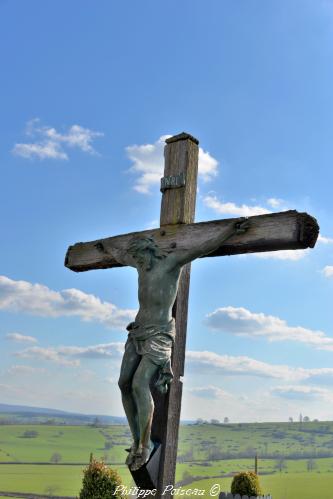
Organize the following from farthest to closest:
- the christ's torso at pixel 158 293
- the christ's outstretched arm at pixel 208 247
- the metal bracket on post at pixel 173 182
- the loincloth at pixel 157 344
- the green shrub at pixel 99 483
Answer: the green shrub at pixel 99 483
the metal bracket on post at pixel 173 182
the christ's outstretched arm at pixel 208 247
the christ's torso at pixel 158 293
the loincloth at pixel 157 344

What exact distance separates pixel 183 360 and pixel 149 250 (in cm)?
94

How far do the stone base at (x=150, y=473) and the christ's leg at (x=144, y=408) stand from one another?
1.9 inches

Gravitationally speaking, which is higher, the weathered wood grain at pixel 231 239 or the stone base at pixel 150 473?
the weathered wood grain at pixel 231 239

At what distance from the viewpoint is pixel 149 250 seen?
15.8ft

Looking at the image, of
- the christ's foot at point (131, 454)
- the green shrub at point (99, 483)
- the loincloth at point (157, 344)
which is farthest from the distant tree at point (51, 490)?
the loincloth at point (157, 344)

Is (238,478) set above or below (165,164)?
below

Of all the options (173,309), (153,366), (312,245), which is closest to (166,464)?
(153,366)

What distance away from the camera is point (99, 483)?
1062 centimetres

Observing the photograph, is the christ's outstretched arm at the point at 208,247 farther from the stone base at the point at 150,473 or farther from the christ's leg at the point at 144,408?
the stone base at the point at 150,473

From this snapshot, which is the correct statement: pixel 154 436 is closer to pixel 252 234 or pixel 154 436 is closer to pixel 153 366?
pixel 153 366

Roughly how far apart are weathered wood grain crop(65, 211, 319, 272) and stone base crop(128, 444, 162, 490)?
1.65 meters

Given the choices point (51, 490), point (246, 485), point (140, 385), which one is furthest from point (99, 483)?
point (51, 490)

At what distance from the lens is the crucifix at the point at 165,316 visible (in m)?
4.38

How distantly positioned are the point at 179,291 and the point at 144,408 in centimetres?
103
